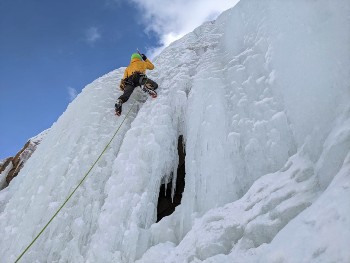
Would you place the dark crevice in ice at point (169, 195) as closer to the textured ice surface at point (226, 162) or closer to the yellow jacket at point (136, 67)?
the textured ice surface at point (226, 162)

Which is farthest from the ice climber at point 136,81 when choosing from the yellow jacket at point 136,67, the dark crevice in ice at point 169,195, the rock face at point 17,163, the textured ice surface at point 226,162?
the rock face at point 17,163

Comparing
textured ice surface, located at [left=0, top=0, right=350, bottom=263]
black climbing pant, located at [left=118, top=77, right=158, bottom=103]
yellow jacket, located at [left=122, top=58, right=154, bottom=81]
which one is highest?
yellow jacket, located at [left=122, top=58, right=154, bottom=81]

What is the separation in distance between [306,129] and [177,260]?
1.80m

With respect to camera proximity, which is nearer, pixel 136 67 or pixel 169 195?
pixel 169 195

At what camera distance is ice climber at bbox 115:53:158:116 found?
677 centimetres

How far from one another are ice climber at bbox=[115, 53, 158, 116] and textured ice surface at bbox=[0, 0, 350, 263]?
0.63 feet

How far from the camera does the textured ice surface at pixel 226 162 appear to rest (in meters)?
2.69

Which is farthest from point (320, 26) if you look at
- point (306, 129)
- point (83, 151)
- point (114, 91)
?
point (114, 91)

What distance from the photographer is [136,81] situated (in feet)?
23.2

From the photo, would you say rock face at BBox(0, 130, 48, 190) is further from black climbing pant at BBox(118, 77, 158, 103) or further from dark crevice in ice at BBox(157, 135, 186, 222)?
dark crevice in ice at BBox(157, 135, 186, 222)

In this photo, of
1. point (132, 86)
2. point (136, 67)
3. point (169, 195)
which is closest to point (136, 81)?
point (132, 86)

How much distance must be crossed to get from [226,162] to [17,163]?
7.96m

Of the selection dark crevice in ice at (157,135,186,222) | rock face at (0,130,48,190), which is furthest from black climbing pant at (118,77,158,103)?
rock face at (0,130,48,190)

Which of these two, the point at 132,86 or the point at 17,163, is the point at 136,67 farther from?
the point at 17,163
